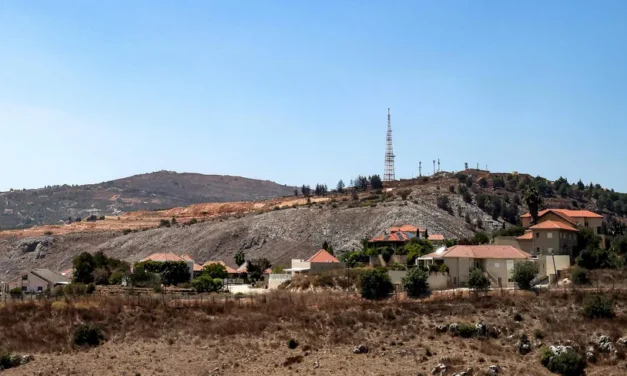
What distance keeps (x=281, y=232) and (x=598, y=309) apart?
227 ft

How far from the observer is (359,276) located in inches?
2547

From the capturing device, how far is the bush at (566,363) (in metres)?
47.1

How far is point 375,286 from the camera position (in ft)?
197

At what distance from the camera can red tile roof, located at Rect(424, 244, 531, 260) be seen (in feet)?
211

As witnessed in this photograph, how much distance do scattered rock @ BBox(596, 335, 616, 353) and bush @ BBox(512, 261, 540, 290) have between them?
8772mm

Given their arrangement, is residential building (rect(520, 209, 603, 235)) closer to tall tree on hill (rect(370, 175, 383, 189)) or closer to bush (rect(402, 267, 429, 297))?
bush (rect(402, 267, 429, 297))

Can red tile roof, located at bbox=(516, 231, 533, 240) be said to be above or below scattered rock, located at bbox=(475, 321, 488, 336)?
above

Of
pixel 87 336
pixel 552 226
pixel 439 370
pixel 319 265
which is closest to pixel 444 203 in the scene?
pixel 319 265

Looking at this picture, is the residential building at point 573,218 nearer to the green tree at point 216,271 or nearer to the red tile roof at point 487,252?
the red tile roof at point 487,252

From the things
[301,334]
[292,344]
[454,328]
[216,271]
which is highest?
[216,271]

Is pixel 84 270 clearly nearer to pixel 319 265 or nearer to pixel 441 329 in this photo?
pixel 319 265

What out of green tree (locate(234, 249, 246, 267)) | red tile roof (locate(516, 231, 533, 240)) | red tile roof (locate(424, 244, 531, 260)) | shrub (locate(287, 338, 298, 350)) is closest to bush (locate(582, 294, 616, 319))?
red tile roof (locate(424, 244, 531, 260))

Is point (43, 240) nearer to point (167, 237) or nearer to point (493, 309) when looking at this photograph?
point (167, 237)

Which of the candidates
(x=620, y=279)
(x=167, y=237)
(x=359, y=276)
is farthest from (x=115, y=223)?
(x=620, y=279)
